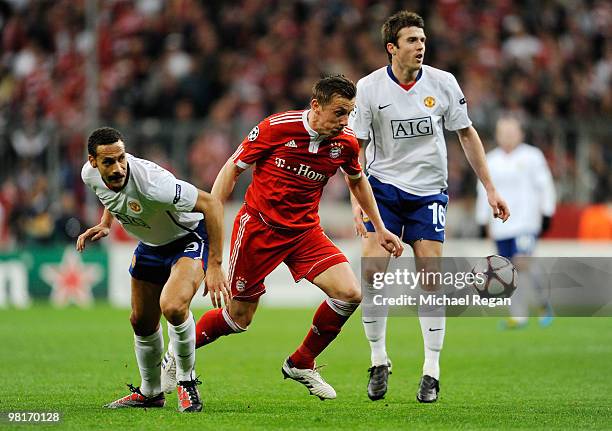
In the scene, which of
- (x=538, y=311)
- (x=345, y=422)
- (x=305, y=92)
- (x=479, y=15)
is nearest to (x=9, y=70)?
(x=305, y=92)

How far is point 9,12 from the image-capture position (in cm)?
2356

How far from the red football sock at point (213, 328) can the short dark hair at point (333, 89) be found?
182 centimetres

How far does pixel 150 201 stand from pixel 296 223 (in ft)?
4.21

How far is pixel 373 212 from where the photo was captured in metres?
8.11

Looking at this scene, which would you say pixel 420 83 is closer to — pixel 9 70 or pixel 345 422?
pixel 345 422

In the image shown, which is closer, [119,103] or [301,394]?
[301,394]

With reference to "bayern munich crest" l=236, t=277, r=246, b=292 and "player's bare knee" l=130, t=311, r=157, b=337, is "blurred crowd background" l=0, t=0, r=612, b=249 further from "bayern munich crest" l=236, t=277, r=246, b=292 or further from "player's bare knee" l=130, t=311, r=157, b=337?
"player's bare knee" l=130, t=311, r=157, b=337

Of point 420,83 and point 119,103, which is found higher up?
point 119,103

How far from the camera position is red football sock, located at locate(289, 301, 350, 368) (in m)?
8.22

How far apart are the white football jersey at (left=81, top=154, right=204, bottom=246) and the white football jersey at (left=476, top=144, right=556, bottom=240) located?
823cm

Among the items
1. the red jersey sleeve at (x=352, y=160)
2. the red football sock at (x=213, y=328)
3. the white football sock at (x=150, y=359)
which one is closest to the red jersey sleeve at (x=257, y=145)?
the red jersey sleeve at (x=352, y=160)

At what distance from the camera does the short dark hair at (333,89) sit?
7.59 m

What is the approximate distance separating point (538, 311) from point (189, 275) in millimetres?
10078

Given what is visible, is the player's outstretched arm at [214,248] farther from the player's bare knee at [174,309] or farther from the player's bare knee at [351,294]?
the player's bare knee at [351,294]
